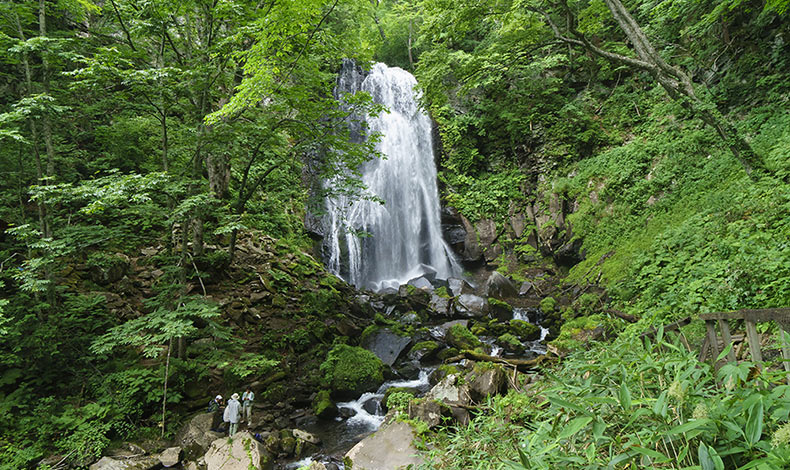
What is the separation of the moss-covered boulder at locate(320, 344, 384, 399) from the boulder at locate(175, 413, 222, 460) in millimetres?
2303

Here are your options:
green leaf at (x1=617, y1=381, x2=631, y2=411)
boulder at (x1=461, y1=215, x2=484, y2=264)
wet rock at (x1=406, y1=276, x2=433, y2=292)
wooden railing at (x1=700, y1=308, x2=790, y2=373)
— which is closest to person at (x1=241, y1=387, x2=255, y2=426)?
green leaf at (x1=617, y1=381, x2=631, y2=411)

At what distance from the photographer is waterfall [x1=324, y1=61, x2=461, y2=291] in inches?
606

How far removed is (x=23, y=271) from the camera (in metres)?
5.13

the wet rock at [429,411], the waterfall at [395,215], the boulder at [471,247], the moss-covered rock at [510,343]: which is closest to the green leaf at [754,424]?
the wet rock at [429,411]

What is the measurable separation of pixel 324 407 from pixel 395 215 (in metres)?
11.7

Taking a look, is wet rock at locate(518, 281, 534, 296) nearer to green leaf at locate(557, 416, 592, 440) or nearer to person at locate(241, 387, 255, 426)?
person at locate(241, 387, 255, 426)

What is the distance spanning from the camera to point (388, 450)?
452 cm

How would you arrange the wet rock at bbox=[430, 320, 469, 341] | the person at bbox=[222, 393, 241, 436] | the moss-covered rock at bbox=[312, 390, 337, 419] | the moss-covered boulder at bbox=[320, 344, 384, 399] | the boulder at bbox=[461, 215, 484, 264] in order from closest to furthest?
the person at bbox=[222, 393, 241, 436] → the moss-covered rock at bbox=[312, 390, 337, 419] → the moss-covered boulder at bbox=[320, 344, 384, 399] → the wet rock at bbox=[430, 320, 469, 341] → the boulder at bbox=[461, 215, 484, 264]

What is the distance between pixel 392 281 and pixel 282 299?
698 centimetres

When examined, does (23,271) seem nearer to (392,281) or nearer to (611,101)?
(392,281)

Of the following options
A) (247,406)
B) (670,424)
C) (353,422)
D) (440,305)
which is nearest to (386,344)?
(353,422)

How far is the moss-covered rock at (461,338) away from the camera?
886 centimetres

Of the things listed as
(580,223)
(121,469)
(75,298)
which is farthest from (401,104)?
(121,469)

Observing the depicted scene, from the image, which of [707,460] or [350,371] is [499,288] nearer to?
[350,371]
